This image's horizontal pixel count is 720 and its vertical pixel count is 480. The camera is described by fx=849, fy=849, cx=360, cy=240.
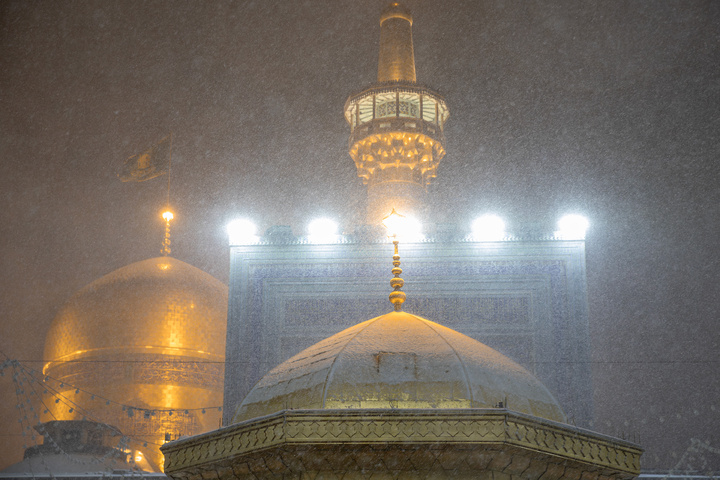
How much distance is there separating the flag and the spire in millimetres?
3336

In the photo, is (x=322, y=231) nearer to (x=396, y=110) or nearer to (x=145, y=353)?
(x=396, y=110)

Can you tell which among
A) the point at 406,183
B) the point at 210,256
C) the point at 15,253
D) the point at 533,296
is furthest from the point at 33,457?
the point at 533,296

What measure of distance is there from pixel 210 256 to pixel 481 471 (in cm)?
1142

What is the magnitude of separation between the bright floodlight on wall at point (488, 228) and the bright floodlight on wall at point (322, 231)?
5.02 feet

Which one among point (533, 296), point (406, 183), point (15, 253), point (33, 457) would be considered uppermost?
point (406, 183)

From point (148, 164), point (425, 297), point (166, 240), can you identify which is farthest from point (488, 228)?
point (166, 240)

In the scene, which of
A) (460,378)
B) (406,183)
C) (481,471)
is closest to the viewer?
(481,471)

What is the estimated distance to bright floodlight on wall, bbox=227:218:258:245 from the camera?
366 inches

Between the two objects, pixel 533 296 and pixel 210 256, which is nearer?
pixel 533 296

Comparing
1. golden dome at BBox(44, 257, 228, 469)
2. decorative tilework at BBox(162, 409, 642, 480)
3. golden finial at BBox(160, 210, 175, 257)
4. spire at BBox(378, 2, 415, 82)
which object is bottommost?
decorative tilework at BBox(162, 409, 642, 480)

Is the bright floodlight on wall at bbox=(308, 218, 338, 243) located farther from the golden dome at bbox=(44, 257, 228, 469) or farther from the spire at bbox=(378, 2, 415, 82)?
the golden dome at bbox=(44, 257, 228, 469)

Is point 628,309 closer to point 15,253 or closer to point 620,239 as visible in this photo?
point 620,239

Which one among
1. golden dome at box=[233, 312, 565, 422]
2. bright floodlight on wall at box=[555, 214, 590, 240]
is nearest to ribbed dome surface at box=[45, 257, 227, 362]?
bright floodlight on wall at box=[555, 214, 590, 240]

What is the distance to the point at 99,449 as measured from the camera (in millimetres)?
10922
